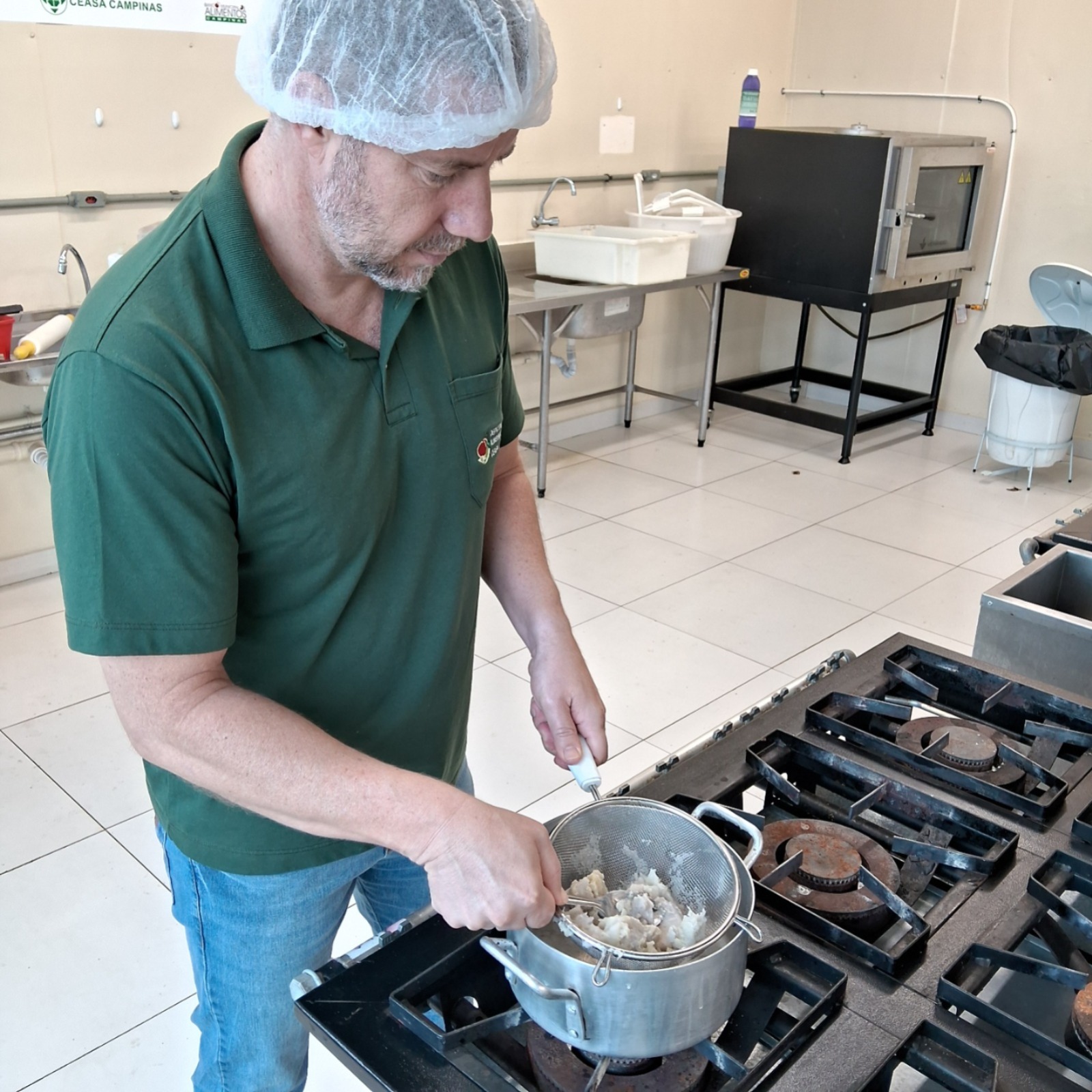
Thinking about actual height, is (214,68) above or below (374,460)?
above

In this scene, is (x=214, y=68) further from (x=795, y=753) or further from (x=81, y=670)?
(x=795, y=753)

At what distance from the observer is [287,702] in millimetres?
943

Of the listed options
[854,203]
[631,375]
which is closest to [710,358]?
[631,375]

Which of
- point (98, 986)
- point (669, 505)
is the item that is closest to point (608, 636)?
point (669, 505)

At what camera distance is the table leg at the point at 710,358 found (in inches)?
167

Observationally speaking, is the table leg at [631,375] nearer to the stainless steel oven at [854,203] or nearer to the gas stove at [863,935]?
the stainless steel oven at [854,203]

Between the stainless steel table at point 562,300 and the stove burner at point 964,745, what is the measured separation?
2.33 meters

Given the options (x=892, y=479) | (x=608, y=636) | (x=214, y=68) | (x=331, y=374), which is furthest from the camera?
(x=892, y=479)

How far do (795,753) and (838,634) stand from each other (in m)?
1.85

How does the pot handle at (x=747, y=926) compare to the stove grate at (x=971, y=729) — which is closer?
the pot handle at (x=747, y=926)

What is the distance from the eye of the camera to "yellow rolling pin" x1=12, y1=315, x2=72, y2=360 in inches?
99.0

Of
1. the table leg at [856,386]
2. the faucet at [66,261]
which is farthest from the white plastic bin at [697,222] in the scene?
the faucet at [66,261]

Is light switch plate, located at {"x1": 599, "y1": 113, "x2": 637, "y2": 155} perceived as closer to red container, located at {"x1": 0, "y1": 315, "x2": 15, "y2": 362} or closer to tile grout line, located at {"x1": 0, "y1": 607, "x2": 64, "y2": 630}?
red container, located at {"x1": 0, "y1": 315, "x2": 15, "y2": 362}

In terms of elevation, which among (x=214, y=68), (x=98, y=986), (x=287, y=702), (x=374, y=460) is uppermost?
(x=214, y=68)
